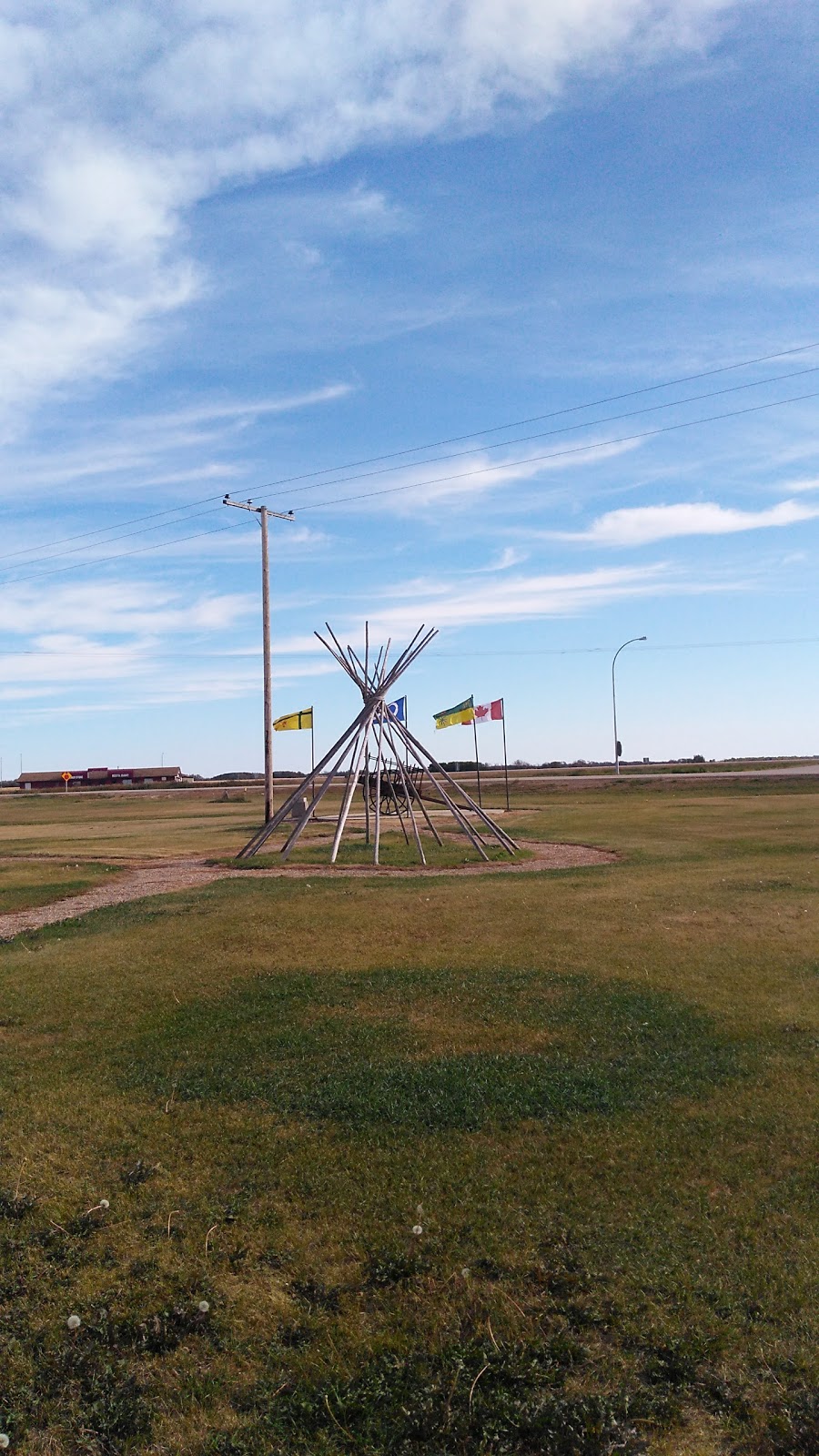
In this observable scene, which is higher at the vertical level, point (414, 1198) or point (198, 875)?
point (198, 875)

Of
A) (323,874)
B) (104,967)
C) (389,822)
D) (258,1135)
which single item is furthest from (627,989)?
(389,822)

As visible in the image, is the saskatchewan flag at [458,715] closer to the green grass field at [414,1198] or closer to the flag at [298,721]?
the flag at [298,721]

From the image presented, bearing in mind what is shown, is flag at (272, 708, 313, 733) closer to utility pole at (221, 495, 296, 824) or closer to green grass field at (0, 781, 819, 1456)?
utility pole at (221, 495, 296, 824)

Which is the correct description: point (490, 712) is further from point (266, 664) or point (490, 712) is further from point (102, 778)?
point (102, 778)

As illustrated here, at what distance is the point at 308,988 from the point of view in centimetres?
1021

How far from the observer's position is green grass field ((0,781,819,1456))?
426 cm

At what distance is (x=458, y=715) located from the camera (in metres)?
30.1

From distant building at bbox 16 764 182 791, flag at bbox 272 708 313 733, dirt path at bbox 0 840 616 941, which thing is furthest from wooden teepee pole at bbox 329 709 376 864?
distant building at bbox 16 764 182 791

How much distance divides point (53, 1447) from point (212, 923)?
9.51 meters

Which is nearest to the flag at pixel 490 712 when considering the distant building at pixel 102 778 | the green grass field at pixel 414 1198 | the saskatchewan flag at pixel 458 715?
the saskatchewan flag at pixel 458 715

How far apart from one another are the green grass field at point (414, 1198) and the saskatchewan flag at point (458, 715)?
17595mm

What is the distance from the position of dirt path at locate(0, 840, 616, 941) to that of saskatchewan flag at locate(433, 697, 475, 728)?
6.83 metres

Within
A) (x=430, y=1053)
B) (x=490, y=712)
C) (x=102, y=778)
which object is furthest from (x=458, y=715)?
(x=102, y=778)

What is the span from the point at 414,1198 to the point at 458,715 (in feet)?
80.3
